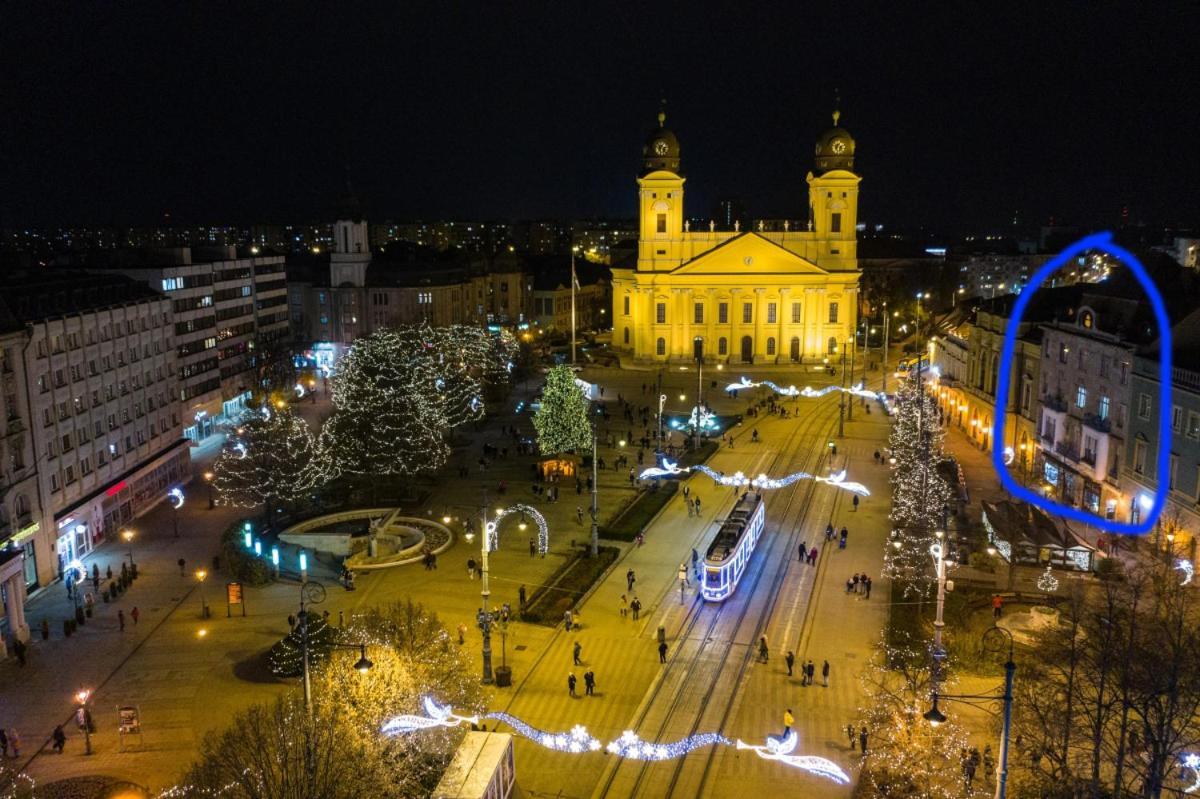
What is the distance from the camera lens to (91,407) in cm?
4353

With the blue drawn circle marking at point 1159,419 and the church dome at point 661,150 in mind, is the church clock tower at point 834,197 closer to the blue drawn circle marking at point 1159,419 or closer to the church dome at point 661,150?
the church dome at point 661,150

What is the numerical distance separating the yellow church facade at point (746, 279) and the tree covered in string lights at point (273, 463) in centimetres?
5317

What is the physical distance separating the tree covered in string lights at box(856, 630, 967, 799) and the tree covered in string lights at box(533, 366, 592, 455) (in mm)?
27340

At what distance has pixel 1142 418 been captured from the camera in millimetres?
39312

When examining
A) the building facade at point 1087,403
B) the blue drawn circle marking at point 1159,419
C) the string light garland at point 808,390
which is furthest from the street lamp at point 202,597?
the string light garland at point 808,390

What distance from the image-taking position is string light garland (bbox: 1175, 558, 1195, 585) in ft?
99.0

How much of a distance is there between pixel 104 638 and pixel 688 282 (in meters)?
69.8

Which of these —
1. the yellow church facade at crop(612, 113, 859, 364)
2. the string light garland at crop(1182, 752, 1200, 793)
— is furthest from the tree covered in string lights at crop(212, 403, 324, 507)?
the yellow church facade at crop(612, 113, 859, 364)

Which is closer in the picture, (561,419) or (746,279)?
(561,419)

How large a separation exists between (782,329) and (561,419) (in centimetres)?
4731

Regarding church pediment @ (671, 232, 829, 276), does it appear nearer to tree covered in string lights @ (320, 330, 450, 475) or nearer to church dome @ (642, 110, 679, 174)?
church dome @ (642, 110, 679, 174)

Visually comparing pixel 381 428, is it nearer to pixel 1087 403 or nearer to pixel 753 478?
pixel 753 478

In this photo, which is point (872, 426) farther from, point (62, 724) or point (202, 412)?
point (62, 724)

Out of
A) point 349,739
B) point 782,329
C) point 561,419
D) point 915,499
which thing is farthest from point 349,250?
point 349,739
